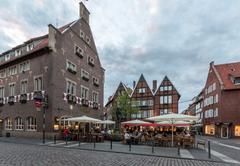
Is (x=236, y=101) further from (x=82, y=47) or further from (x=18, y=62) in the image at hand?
(x=18, y=62)

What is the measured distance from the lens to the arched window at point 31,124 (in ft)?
92.8

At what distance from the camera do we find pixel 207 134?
58.7 metres

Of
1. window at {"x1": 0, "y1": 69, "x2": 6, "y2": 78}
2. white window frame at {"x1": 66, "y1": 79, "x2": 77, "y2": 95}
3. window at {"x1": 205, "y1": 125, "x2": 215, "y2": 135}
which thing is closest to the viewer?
white window frame at {"x1": 66, "y1": 79, "x2": 77, "y2": 95}

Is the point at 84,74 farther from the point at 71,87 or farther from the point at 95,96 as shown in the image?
the point at 95,96

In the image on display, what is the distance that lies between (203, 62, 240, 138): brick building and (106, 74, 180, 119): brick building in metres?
9.84

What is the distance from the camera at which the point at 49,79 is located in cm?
2767

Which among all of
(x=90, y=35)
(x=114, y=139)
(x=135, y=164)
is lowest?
(x=114, y=139)

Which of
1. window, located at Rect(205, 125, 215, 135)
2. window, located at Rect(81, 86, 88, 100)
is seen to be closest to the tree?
window, located at Rect(81, 86, 88, 100)

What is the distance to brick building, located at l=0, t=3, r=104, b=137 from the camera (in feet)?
91.4

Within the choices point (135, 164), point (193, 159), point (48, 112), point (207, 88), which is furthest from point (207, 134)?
point (135, 164)

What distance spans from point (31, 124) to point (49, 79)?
5750mm

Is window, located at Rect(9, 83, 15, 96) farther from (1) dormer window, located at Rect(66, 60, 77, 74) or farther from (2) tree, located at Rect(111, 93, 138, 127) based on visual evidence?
(2) tree, located at Rect(111, 93, 138, 127)

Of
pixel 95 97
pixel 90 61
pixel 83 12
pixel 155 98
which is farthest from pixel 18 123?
pixel 155 98

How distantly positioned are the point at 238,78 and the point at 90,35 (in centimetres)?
2922
